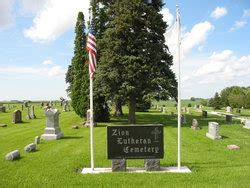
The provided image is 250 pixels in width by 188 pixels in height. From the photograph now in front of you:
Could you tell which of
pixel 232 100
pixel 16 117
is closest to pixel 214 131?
pixel 16 117

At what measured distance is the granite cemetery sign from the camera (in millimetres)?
12156

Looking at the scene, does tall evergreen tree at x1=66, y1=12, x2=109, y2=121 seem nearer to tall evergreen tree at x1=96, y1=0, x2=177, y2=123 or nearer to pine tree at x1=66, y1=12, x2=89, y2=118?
pine tree at x1=66, y1=12, x2=89, y2=118

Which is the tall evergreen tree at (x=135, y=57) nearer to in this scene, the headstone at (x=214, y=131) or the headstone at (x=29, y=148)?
the headstone at (x=214, y=131)

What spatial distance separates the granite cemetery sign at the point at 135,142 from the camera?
39.9ft

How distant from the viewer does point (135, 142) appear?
12.2 meters

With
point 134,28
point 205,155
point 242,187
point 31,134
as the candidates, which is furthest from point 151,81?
point 242,187

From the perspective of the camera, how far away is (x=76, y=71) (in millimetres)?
33125

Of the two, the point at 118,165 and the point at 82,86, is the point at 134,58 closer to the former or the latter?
the point at 82,86

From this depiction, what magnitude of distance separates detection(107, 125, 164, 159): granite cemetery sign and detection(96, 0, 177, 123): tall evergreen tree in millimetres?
15883

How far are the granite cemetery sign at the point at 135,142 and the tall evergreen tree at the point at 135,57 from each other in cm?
A: 1588

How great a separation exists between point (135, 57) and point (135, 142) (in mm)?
17028

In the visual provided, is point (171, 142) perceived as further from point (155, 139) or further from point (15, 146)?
point (15, 146)

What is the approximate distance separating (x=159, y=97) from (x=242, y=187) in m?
18.2

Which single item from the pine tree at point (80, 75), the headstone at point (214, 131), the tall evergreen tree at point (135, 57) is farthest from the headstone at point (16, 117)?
the headstone at point (214, 131)
